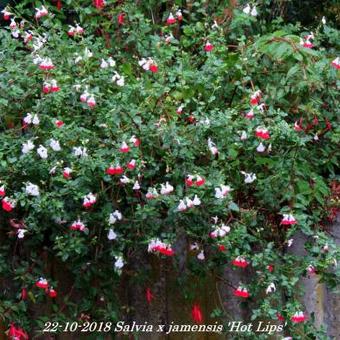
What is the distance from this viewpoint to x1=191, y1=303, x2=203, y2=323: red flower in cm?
329

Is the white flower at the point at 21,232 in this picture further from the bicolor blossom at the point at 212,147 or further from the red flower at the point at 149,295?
the bicolor blossom at the point at 212,147

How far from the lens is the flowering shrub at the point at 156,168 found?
2.95 meters

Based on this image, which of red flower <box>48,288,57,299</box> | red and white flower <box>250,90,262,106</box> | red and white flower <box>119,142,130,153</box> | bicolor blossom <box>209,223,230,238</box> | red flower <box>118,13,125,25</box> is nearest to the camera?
red and white flower <box>119,142,130,153</box>

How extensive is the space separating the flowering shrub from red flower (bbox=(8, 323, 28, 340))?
1.3 inches

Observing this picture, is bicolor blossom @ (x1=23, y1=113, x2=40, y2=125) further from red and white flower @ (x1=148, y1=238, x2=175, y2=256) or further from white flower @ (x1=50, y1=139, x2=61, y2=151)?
red and white flower @ (x1=148, y1=238, x2=175, y2=256)

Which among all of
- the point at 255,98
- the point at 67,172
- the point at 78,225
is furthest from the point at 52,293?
the point at 255,98

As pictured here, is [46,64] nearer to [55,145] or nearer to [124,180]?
[55,145]

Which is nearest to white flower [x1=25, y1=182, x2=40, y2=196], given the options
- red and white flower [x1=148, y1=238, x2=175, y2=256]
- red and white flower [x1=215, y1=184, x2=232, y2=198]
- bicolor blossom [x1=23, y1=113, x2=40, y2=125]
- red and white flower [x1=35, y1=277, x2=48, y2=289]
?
bicolor blossom [x1=23, y1=113, x2=40, y2=125]

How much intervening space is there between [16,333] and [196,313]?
0.80m

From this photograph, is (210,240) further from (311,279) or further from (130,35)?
(130,35)

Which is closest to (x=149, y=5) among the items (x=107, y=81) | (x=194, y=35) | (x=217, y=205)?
(x=194, y=35)

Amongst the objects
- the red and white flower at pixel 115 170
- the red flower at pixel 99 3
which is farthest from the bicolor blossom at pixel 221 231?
the red flower at pixel 99 3

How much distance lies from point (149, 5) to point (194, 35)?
362 millimetres

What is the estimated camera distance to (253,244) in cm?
333
